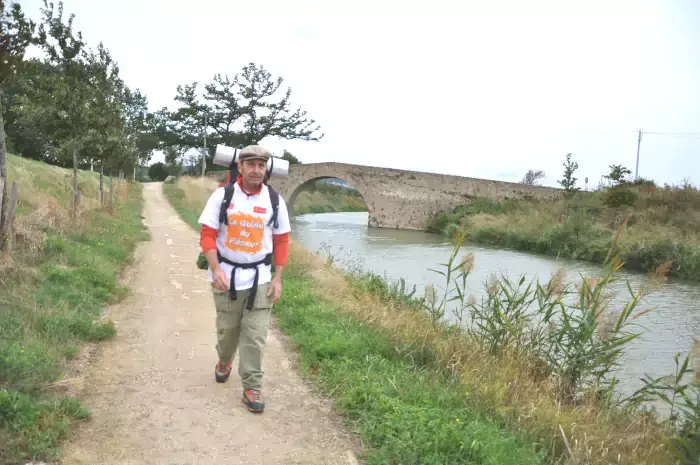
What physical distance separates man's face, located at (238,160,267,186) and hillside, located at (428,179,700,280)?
1574 centimetres

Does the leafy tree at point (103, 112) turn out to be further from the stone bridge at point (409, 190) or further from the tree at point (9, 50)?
the stone bridge at point (409, 190)

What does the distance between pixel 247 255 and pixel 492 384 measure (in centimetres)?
210

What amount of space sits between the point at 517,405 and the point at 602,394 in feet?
4.09

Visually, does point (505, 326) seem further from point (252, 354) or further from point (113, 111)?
point (113, 111)

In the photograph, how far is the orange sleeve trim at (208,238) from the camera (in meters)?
3.55

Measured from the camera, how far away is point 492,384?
171 inches

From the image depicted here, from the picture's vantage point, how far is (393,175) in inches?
1342

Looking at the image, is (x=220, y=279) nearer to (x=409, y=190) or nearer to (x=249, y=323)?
(x=249, y=323)

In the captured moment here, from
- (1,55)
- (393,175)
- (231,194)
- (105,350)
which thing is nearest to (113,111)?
(1,55)

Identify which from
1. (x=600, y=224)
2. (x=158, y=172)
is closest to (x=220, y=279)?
(x=600, y=224)

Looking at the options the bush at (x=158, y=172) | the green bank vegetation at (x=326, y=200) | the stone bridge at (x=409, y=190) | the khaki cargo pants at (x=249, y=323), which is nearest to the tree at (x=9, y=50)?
the khaki cargo pants at (x=249, y=323)

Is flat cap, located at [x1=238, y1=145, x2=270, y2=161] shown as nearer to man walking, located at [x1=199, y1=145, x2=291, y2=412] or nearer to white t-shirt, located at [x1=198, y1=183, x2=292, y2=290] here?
man walking, located at [x1=199, y1=145, x2=291, y2=412]

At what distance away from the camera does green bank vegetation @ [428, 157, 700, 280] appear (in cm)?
1862

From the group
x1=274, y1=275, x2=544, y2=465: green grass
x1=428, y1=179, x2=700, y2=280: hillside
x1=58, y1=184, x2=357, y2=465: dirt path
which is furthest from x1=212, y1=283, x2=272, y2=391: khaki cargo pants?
x1=428, y1=179, x2=700, y2=280: hillside
